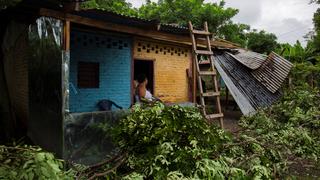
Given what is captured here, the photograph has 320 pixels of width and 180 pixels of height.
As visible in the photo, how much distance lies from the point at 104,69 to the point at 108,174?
4.74 metres

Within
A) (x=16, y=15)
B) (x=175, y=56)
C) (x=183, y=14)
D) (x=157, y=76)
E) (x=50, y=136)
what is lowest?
(x=50, y=136)

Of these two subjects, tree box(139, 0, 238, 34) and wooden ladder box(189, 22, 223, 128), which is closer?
wooden ladder box(189, 22, 223, 128)

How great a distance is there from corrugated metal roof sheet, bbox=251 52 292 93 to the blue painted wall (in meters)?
5.11

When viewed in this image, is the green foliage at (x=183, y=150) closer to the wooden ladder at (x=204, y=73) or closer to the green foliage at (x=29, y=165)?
the green foliage at (x=29, y=165)

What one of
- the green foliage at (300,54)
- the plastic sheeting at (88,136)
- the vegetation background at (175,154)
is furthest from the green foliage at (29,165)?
the green foliage at (300,54)

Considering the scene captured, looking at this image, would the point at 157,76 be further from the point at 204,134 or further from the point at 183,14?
the point at 183,14

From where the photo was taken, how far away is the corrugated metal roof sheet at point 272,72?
440 inches

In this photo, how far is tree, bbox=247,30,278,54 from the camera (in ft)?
74.7

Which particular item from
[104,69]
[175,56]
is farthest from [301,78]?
[104,69]

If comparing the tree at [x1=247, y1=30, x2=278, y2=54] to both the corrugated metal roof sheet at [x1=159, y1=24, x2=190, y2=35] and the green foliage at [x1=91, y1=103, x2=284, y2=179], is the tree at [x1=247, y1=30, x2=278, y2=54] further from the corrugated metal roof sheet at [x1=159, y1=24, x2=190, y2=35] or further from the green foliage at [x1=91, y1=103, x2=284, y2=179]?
the green foliage at [x1=91, y1=103, x2=284, y2=179]

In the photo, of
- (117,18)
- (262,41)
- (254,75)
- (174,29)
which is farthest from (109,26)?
(262,41)

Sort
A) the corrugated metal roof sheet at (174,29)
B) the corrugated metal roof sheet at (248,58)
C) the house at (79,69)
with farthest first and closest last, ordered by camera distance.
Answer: the corrugated metal roof sheet at (248,58) → the corrugated metal roof sheet at (174,29) → the house at (79,69)

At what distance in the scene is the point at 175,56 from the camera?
31.9 feet

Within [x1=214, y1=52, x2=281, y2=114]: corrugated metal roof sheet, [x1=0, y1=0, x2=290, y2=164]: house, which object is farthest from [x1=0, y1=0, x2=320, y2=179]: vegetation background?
[x1=214, y1=52, x2=281, y2=114]: corrugated metal roof sheet
